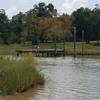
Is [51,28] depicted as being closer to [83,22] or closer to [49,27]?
[49,27]

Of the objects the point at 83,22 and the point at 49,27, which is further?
the point at 83,22

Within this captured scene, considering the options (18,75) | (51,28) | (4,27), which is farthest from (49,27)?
(18,75)

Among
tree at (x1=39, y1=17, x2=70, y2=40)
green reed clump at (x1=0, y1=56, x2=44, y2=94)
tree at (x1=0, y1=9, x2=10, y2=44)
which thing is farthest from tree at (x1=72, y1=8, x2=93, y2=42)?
green reed clump at (x1=0, y1=56, x2=44, y2=94)

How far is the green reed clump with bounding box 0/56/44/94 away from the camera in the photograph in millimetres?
21547

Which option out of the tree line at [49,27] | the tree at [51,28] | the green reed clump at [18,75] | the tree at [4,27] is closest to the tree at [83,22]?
the tree line at [49,27]

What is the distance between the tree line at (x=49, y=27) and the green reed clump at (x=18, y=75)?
273 feet

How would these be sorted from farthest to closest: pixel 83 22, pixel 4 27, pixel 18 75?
pixel 83 22 < pixel 4 27 < pixel 18 75

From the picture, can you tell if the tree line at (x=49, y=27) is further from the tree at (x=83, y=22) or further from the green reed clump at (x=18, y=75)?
the green reed clump at (x=18, y=75)

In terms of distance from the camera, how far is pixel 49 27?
376 feet

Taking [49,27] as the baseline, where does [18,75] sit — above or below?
below

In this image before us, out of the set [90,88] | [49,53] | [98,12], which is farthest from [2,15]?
[90,88]

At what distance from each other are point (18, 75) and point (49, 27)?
92285mm

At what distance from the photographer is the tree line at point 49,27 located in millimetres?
114562

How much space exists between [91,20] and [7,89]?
332ft
